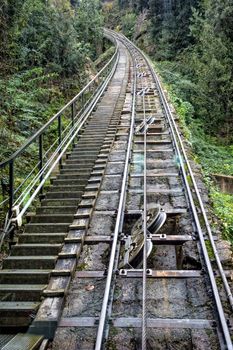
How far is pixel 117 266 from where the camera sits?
5.04m

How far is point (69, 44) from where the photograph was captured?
1647 centimetres

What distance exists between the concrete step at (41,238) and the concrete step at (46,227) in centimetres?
28

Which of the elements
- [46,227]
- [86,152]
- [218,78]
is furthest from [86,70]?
[46,227]

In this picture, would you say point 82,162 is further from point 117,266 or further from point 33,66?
point 33,66

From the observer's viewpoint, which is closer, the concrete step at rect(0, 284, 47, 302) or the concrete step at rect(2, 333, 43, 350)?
the concrete step at rect(2, 333, 43, 350)

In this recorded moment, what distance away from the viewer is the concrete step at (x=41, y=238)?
5906mm

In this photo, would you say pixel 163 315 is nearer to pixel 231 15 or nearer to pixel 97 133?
pixel 97 133

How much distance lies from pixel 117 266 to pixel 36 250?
1.29 metres

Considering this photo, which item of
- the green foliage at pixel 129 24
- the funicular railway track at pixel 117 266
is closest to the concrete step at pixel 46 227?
the funicular railway track at pixel 117 266

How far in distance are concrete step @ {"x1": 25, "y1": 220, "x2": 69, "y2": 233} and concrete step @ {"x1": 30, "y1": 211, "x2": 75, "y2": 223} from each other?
27 centimetres

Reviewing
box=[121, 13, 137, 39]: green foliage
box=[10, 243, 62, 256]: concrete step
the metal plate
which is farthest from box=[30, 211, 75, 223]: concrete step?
box=[121, 13, 137, 39]: green foliage

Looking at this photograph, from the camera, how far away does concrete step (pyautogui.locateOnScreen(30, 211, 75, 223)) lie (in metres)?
6.59

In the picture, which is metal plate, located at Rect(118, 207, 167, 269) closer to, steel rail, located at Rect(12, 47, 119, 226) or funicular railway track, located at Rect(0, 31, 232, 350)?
funicular railway track, located at Rect(0, 31, 232, 350)

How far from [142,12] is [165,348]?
52646 mm
